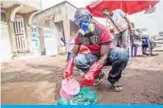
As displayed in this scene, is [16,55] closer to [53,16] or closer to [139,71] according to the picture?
[53,16]

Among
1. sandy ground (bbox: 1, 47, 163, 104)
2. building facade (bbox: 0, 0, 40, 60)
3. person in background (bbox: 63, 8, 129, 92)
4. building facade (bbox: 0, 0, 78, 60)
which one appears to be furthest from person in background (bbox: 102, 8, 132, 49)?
building facade (bbox: 0, 0, 40, 60)

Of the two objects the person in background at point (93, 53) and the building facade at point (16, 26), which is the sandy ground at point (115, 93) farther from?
the building facade at point (16, 26)

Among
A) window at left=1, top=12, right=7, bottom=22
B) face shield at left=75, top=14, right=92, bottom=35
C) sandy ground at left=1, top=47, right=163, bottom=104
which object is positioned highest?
window at left=1, top=12, right=7, bottom=22

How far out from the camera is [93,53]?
130 cm

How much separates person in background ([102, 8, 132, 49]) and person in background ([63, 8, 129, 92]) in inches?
31.7

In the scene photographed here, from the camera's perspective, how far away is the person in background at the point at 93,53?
114 cm

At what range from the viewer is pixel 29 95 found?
4.92 ft

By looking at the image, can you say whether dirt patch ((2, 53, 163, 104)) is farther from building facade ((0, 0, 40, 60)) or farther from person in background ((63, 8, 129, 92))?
building facade ((0, 0, 40, 60))

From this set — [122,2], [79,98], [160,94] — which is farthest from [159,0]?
[79,98]

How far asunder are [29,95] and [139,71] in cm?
79

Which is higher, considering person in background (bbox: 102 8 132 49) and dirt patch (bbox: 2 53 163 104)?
person in background (bbox: 102 8 132 49)

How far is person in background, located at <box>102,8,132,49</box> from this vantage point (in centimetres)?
209

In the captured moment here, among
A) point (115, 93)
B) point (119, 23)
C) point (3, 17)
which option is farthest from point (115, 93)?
point (3, 17)

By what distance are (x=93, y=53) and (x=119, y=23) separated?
1.04 meters
